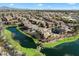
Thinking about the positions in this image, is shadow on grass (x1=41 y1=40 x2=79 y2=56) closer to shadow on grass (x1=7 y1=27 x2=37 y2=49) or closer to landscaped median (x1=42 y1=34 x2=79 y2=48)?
landscaped median (x1=42 y1=34 x2=79 y2=48)

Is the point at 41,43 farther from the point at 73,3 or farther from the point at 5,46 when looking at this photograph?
the point at 73,3

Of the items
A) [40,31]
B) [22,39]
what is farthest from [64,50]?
[22,39]

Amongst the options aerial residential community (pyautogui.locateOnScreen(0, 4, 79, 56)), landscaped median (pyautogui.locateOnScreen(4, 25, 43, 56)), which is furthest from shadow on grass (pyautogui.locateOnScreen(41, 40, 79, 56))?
landscaped median (pyautogui.locateOnScreen(4, 25, 43, 56))

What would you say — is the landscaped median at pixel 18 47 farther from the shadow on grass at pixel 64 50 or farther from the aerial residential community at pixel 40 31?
the shadow on grass at pixel 64 50

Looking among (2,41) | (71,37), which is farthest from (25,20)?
(71,37)

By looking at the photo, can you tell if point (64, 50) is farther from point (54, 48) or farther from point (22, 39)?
point (22, 39)

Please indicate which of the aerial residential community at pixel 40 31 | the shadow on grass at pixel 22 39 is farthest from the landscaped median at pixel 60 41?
the shadow on grass at pixel 22 39

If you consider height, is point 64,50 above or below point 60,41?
below

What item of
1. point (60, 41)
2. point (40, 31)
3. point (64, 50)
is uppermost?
point (40, 31)
